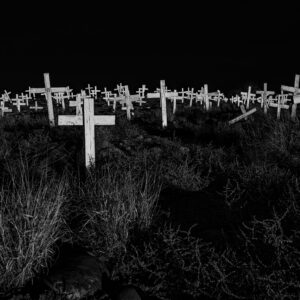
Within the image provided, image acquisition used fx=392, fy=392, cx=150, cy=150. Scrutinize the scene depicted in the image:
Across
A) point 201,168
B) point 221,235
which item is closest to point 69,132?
point 201,168

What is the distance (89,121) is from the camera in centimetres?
674

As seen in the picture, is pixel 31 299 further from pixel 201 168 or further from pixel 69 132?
pixel 69 132

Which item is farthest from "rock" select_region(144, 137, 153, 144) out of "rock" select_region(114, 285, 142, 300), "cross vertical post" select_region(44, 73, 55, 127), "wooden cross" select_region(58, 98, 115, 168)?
"rock" select_region(114, 285, 142, 300)

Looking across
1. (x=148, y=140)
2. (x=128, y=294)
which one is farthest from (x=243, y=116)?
(x=128, y=294)

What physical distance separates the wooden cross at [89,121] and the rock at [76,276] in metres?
3.10

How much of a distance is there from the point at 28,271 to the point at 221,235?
2041mm

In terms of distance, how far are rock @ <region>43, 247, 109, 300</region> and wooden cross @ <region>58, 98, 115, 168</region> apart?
10.2ft

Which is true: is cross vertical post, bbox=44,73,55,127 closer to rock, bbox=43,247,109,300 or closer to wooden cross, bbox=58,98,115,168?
wooden cross, bbox=58,98,115,168

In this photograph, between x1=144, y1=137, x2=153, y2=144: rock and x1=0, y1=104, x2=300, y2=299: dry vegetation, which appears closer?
x1=0, y1=104, x2=300, y2=299: dry vegetation

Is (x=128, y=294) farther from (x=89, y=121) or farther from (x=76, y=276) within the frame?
(x=89, y=121)

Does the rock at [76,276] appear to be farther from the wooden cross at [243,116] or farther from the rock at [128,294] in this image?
the wooden cross at [243,116]

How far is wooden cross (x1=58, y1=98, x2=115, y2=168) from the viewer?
21.7 feet

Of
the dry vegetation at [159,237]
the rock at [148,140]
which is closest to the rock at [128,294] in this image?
the dry vegetation at [159,237]

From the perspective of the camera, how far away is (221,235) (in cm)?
423
